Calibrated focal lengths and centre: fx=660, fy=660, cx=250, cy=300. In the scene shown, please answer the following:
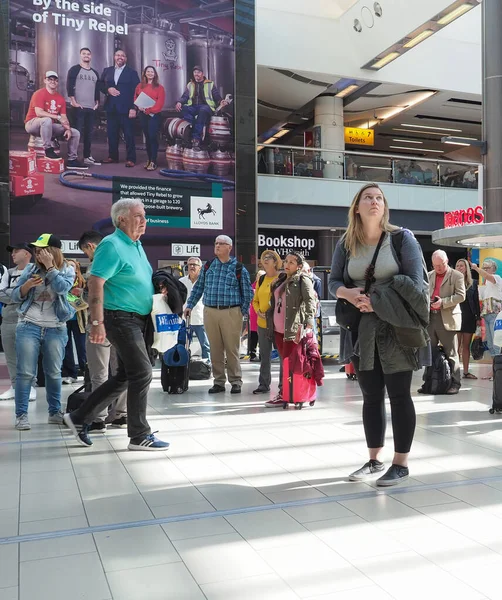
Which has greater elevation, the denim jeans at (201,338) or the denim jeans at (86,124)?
the denim jeans at (86,124)

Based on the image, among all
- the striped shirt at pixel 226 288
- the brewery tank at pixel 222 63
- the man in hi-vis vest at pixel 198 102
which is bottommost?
the striped shirt at pixel 226 288

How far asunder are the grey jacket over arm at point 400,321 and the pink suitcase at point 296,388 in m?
2.54

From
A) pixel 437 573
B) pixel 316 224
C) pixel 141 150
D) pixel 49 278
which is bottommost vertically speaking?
pixel 437 573

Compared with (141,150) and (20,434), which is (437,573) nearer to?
(20,434)

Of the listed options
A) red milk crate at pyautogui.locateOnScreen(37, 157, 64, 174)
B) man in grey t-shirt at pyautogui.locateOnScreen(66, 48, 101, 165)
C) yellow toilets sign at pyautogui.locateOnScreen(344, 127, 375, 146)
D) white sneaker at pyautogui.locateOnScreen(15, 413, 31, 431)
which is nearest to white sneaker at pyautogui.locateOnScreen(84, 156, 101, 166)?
man in grey t-shirt at pyautogui.locateOnScreen(66, 48, 101, 165)

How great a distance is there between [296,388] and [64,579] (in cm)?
388

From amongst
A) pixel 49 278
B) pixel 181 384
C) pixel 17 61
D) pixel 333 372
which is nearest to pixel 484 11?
pixel 333 372

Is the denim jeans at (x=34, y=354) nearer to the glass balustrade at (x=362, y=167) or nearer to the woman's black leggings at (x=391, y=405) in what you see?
the woman's black leggings at (x=391, y=405)

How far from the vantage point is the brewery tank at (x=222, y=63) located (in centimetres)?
1507

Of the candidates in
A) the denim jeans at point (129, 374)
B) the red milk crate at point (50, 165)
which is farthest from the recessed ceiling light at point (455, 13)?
the denim jeans at point (129, 374)

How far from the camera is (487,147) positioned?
33.6 ft

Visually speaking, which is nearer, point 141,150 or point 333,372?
point 333,372

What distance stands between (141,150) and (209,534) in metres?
12.7

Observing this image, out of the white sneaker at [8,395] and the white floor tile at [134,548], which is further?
the white sneaker at [8,395]
